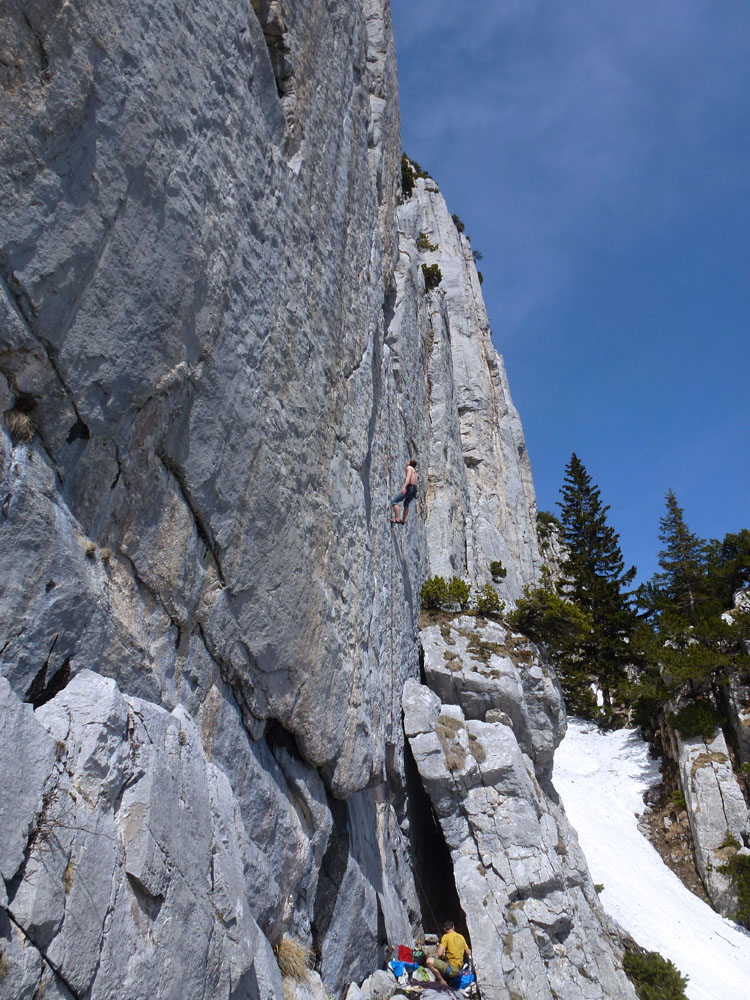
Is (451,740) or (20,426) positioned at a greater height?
(20,426)

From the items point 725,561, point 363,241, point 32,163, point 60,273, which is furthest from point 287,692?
point 725,561

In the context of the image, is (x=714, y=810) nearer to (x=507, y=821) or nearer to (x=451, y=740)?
(x=507, y=821)

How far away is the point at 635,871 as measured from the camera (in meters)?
23.2

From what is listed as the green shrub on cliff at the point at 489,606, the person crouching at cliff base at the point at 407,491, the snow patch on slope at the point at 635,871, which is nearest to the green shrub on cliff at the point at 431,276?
the green shrub on cliff at the point at 489,606

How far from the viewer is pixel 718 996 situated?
1770cm

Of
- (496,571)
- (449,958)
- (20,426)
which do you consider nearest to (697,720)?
(496,571)

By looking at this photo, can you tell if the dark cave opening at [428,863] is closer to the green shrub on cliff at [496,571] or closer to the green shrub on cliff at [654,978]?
the green shrub on cliff at [654,978]

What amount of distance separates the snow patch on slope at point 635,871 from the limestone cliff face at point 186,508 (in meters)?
→ 5.65

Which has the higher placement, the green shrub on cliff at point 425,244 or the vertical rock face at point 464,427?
the green shrub on cliff at point 425,244

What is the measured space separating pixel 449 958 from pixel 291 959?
614 centimetres

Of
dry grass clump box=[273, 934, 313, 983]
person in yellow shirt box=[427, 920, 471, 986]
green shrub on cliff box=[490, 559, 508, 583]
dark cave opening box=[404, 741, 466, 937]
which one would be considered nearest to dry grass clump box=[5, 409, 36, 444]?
dry grass clump box=[273, 934, 313, 983]

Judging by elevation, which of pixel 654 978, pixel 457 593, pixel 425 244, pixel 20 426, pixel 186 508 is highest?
pixel 425 244

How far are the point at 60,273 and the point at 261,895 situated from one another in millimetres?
7908

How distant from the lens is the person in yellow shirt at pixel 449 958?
1348 cm
